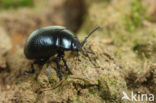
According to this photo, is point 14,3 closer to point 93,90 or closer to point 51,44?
point 51,44

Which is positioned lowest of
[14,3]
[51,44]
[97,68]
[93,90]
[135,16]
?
[93,90]

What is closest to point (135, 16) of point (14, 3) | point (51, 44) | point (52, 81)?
point (51, 44)

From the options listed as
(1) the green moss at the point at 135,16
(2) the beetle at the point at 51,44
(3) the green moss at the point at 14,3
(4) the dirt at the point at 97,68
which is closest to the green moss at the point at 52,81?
(4) the dirt at the point at 97,68

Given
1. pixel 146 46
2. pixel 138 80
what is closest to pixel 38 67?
pixel 138 80

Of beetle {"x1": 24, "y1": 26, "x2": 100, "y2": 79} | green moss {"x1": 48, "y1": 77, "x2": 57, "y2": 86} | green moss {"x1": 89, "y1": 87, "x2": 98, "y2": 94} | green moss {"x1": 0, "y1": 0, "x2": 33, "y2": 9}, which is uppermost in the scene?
green moss {"x1": 0, "y1": 0, "x2": 33, "y2": 9}

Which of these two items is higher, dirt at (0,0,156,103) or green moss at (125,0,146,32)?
green moss at (125,0,146,32)

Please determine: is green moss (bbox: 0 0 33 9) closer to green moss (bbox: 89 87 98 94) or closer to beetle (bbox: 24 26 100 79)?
beetle (bbox: 24 26 100 79)

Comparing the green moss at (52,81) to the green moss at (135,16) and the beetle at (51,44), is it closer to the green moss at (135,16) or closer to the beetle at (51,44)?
the beetle at (51,44)

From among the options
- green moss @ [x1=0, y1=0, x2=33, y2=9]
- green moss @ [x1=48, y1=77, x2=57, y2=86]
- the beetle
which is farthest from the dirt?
green moss @ [x1=0, y1=0, x2=33, y2=9]

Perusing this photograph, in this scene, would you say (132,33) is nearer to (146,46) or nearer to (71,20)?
(146,46)
